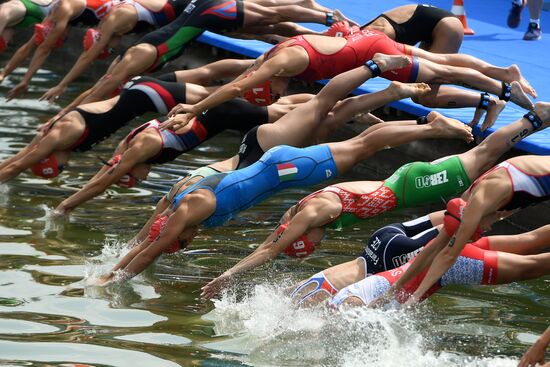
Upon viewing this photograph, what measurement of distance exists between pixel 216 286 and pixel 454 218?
173 centimetres

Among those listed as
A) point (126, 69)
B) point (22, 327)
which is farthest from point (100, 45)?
→ point (22, 327)

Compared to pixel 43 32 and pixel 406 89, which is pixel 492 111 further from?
pixel 43 32

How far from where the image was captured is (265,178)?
29.2 ft

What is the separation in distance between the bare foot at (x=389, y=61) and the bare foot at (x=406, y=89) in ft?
0.58

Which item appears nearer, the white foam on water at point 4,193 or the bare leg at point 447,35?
the bare leg at point 447,35

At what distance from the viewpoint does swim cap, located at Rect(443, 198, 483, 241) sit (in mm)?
7312

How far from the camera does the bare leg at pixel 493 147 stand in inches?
331

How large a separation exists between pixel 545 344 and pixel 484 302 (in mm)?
2220

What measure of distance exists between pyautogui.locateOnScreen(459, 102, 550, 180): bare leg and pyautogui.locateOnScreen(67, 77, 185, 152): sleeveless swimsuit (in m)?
3.22

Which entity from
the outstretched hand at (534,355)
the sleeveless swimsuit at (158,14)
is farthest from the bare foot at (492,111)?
the sleeveless swimsuit at (158,14)

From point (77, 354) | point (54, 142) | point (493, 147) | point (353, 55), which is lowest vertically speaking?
point (77, 354)

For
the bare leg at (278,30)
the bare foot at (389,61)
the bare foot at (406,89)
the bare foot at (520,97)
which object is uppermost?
the bare leg at (278,30)

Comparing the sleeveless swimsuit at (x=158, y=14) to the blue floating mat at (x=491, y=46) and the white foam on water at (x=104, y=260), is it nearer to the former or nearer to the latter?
the blue floating mat at (x=491, y=46)

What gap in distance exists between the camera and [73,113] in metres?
10.9
